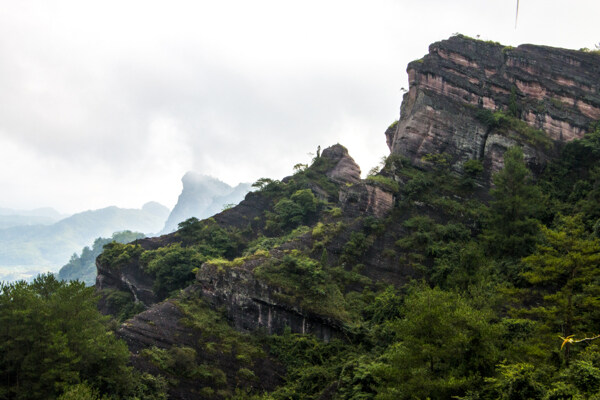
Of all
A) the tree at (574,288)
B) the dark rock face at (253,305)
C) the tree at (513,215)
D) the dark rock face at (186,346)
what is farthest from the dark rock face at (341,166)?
the tree at (574,288)

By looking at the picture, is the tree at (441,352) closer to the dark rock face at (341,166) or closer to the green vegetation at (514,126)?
the green vegetation at (514,126)

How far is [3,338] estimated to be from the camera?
17.2m

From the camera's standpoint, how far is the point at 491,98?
4344 cm

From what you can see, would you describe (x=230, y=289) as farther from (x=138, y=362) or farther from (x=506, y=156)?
(x=506, y=156)

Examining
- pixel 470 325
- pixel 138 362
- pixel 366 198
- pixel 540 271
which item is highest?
pixel 366 198

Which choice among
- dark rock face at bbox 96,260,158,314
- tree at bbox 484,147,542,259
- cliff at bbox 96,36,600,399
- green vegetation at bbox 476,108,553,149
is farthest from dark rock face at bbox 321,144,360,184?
dark rock face at bbox 96,260,158,314

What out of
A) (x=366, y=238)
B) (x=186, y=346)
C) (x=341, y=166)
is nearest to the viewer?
(x=186, y=346)

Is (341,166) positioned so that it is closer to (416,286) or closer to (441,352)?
(416,286)

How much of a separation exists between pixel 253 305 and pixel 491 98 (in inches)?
1328

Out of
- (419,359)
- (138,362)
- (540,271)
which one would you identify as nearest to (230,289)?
(138,362)

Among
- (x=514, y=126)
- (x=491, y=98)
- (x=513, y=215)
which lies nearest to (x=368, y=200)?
(x=513, y=215)

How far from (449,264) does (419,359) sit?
1576cm

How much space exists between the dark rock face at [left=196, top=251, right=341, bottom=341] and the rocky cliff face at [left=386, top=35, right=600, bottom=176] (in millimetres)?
20997

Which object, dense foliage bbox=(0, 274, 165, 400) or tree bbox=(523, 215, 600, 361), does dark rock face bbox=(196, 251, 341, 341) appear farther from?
tree bbox=(523, 215, 600, 361)
